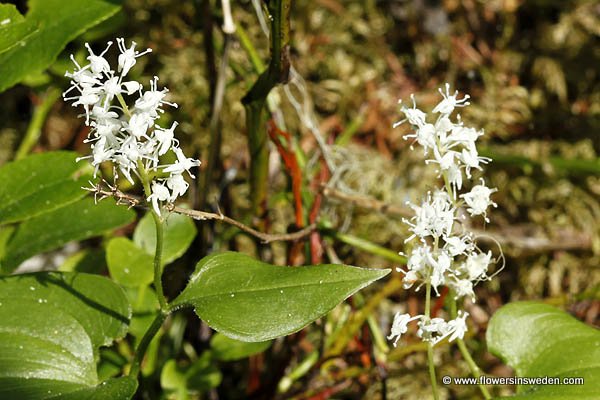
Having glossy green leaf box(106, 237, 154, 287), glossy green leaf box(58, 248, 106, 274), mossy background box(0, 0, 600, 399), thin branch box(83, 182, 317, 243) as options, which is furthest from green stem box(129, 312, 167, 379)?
mossy background box(0, 0, 600, 399)

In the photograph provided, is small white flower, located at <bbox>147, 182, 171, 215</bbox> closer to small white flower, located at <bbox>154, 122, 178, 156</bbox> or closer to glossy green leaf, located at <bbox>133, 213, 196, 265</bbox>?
small white flower, located at <bbox>154, 122, 178, 156</bbox>

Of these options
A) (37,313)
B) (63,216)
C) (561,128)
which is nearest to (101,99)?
(37,313)

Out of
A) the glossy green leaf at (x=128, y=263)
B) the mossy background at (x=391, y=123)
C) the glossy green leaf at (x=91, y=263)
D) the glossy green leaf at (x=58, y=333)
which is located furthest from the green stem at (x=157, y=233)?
the mossy background at (x=391, y=123)

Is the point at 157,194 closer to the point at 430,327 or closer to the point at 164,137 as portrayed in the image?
the point at 164,137

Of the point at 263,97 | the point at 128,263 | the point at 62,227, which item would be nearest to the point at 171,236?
the point at 128,263

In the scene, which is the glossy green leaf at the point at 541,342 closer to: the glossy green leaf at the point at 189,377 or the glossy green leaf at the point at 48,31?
the glossy green leaf at the point at 189,377

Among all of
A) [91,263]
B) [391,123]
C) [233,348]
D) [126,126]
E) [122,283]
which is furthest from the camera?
[391,123]

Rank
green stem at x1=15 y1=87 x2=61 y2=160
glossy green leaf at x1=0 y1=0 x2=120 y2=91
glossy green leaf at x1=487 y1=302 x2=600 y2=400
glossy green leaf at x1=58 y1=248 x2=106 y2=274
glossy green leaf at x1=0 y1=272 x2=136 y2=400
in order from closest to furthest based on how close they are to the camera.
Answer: glossy green leaf at x1=0 y1=272 x2=136 y2=400, glossy green leaf at x1=487 y1=302 x2=600 y2=400, glossy green leaf at x1=0 y1=0 x2=120 y2=91, glossy green leaf at x1=58 y1=248 x2=106 y2=274, green stem at x1=15 y1=87 x2=61 y2=160
